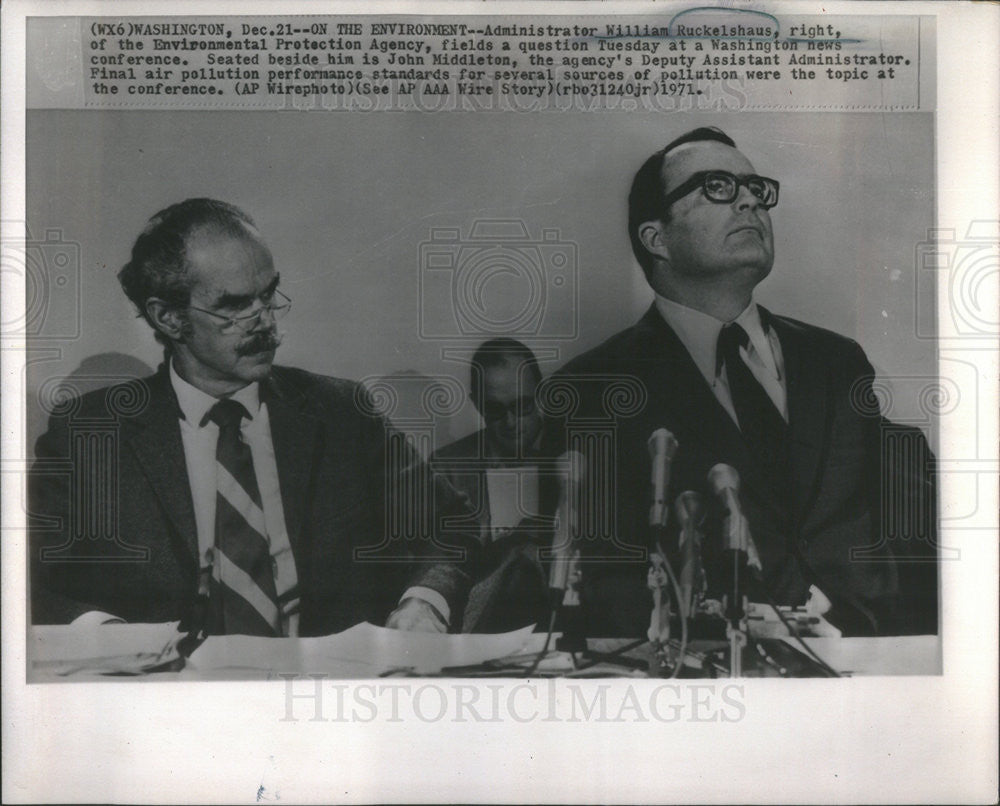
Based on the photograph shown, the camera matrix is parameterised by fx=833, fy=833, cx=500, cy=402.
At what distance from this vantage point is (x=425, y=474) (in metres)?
2.72

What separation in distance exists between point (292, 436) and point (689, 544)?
53.0 inches

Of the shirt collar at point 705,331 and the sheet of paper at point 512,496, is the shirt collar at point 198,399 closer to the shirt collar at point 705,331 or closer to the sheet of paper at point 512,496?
the sheet of paper at point 512,496

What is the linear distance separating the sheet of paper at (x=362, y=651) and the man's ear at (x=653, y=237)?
1.31 metres

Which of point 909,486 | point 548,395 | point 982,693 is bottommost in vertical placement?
point 982,693

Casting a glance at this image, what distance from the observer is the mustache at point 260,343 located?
273 centimetres

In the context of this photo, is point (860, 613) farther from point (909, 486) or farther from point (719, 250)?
point (719, 250)

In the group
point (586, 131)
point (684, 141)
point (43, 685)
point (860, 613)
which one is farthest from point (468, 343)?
point (43, 685)

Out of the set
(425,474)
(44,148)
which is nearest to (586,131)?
(425,474)

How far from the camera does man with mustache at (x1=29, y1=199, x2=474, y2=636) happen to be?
2.70 m

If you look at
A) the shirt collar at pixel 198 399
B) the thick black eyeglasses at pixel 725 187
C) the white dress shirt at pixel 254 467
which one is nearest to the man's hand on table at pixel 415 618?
the white dress shirt at pixel 254 467

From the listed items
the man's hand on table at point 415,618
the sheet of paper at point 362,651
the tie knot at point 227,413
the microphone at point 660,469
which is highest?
the tie knot at point 227,413

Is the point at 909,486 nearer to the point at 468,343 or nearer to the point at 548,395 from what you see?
the point at 548,395

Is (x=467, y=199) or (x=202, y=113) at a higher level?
(x=202, y=113)

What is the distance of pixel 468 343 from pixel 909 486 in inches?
60.6
